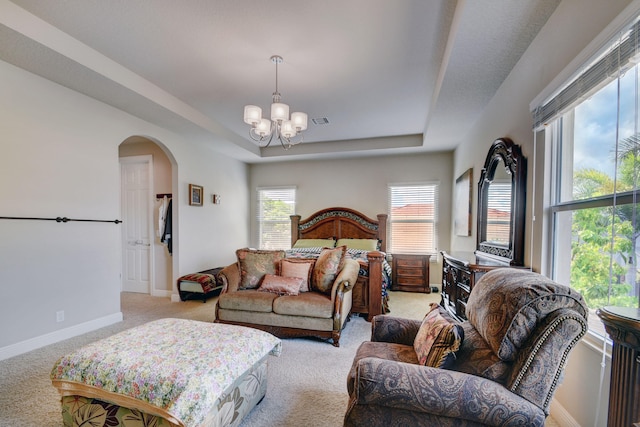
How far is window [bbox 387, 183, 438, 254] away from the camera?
544 cm

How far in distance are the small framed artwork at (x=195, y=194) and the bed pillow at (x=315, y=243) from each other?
2.04 metres

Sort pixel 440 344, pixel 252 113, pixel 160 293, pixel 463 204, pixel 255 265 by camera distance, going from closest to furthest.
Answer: pixel 440 344
pixel 252 113
pixel 255 265
pixel 463 204
pixel 160 293

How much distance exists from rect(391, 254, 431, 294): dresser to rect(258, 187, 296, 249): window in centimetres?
240

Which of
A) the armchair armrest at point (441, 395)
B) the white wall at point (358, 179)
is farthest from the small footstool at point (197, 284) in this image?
the armchair armrest at point (441, 395)

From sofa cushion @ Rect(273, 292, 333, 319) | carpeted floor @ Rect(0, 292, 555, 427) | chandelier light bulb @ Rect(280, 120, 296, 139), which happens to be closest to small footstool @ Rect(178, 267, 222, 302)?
carpeted floor @ Rect(0, 292, 555, 427)

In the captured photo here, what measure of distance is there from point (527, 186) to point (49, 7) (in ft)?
13.0

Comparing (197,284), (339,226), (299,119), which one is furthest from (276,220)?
(299,119)

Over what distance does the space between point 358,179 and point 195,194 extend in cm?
319

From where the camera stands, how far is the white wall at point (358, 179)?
538 cm

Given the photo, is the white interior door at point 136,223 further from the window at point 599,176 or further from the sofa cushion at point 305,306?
the window at point 599,176

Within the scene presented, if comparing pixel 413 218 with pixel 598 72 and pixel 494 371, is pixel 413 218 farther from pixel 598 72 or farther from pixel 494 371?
pixel 494 371

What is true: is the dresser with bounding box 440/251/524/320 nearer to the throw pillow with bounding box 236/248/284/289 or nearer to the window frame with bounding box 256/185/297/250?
the throw pillow with bounding box 236/248/284/289

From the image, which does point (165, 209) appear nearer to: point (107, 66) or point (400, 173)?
point (107, 66)

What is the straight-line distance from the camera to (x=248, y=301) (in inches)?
121
